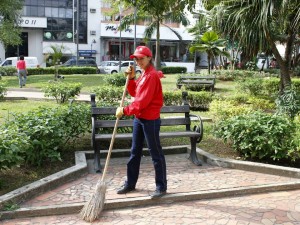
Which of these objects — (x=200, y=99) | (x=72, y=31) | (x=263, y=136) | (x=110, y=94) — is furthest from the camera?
(x=72, y=31)

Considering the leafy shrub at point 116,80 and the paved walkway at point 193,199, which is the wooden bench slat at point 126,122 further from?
the leafy shrub at point 116,80

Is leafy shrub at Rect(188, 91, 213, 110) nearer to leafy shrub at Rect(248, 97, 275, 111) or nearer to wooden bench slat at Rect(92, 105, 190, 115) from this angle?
leafy shrub at Rect(248, 97, 275, 111)

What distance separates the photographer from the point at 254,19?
9.46 m

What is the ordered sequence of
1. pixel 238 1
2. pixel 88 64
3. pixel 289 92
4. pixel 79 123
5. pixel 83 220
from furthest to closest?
1. pixel 88 64
2. pixel 238 1
3. pixel 289 92
4. pixel 79 123
5. pixel 83 220

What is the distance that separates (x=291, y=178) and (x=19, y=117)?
3.90 m

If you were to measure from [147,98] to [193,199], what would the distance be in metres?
1.35

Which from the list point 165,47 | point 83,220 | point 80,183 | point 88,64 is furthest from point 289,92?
point 165,47

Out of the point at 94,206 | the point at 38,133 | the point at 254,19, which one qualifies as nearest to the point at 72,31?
the point at 254,19

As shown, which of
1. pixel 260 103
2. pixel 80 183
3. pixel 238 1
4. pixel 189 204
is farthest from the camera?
pixel 260 103

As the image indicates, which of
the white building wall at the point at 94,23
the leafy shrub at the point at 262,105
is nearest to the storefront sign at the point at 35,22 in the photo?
the white building wall at the point at 94,23

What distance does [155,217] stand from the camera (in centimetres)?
422

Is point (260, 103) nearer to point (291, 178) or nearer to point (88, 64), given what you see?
point (291, 178)

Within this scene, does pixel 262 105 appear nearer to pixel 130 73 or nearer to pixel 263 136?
pixel 263 136

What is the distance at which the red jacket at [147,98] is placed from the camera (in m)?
4.38
